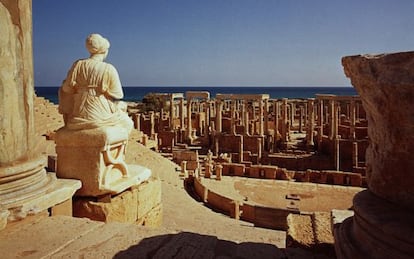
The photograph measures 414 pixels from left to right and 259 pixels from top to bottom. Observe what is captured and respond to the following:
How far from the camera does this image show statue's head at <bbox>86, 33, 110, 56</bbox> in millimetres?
5273

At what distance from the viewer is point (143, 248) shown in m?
3.20

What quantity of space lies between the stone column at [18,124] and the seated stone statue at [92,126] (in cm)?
94

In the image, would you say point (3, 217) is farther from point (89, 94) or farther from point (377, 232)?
point (377, 232)

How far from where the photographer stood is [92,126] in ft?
16.3

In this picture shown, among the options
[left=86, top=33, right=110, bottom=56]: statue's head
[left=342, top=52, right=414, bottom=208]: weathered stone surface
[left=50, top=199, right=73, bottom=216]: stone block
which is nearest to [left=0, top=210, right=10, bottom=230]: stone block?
[left=50, top=199, right=73, bottom=216]: stone block

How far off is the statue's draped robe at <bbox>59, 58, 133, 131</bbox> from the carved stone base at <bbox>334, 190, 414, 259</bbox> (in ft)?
12.2

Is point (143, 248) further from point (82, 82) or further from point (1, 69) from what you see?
point (82, 82)

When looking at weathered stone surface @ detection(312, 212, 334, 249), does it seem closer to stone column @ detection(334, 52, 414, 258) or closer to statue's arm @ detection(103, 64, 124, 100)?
stone column @ detection(334, 52, 414, 258)

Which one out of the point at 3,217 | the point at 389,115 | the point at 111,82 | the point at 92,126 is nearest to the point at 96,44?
the point at 111,82

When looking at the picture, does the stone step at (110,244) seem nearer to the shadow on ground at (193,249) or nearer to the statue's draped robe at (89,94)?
the shadow on ground at (193,249)

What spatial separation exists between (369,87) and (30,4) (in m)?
3.84

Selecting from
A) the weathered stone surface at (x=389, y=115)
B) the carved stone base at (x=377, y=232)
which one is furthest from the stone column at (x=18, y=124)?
the weathered stone surface at (x=389, y=115)

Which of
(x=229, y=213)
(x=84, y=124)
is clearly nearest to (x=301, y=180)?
(x=229, y=213)

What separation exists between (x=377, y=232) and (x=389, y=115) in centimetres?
75
